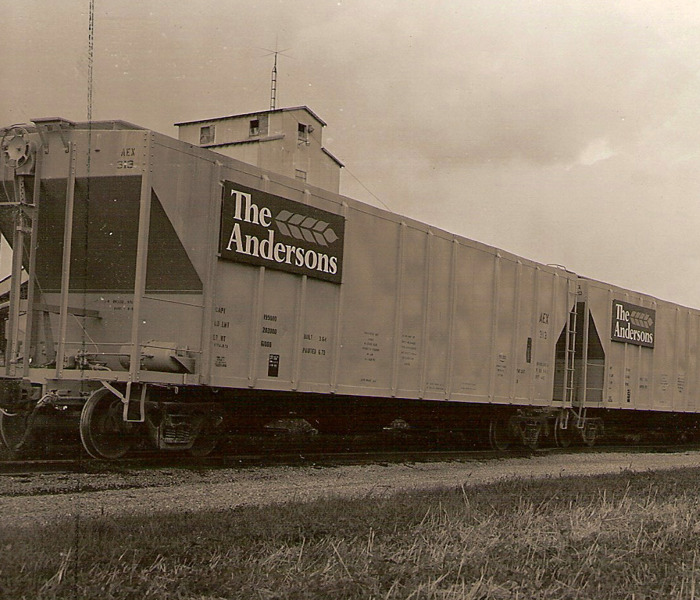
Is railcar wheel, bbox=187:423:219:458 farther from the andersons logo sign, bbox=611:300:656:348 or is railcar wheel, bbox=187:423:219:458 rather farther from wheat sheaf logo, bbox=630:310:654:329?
wheat sheaf logo, bbox=630:310:654:329

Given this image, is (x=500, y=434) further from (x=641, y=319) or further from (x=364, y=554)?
(x=364, y=554)

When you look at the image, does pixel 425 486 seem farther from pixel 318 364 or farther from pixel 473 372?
pixel 473 372

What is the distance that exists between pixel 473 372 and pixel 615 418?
23.0ft

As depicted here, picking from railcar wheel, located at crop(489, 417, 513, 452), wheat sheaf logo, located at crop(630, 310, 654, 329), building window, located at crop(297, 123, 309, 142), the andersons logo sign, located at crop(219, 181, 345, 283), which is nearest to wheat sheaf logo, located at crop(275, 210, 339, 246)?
the andersons logo sign, located at crop(219, 181, 345, 283)

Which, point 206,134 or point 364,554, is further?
point 206,134

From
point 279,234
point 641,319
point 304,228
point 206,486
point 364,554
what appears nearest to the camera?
point 364,554

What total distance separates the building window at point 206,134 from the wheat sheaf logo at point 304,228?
74.0 feet

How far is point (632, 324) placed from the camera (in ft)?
63.2

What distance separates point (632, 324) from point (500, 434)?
5.49 m

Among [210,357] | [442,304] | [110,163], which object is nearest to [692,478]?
[442,304]

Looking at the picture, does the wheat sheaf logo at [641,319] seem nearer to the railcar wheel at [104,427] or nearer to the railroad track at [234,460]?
the railroad track at [234,460]

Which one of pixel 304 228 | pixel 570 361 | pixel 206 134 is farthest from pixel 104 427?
pixel 206 134

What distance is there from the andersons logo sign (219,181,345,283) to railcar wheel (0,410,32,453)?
288 centimetres

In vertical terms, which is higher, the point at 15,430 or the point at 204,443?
A: the point at 15,430
